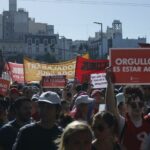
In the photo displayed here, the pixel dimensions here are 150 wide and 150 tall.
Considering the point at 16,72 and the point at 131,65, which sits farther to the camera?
the point at 16,72

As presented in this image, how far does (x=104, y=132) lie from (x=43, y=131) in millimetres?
658

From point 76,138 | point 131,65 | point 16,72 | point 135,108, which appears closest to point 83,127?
point 76,138

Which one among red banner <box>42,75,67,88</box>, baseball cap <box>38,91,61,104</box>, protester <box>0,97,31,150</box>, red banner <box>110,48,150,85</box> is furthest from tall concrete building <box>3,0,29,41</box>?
baseball cap <box>38,91,61,104</box>

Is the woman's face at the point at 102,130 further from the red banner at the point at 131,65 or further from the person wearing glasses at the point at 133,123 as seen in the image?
the red banner at the point at 131,65

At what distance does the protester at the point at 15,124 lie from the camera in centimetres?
594

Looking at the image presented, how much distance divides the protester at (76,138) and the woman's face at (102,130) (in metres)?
0.73

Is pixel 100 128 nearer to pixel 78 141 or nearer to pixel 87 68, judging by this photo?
pixel 78 141

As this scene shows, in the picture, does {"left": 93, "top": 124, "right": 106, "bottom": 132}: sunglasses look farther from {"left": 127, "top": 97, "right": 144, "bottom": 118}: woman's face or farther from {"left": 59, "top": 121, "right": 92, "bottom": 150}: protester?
{"left": 127, "top": 97, "right": 144, "bottom": 118}: woman's face

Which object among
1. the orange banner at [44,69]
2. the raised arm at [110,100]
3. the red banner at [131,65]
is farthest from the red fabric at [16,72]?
the raised arm at [110,100]

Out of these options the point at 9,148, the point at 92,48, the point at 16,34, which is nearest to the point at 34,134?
the point at 9,148

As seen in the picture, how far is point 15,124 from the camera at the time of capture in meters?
6.26

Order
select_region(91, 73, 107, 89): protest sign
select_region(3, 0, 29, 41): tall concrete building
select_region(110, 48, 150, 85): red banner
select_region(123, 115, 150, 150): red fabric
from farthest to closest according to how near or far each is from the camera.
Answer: select_region(3, 0, 29, 41): tall concrete building < select_region(91, 73, 107, 89): protest sign < select_region(110, 48, 150, 85): red banner < select_region(123, 115, 150, 150): red fabric

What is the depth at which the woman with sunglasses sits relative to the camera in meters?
4.82

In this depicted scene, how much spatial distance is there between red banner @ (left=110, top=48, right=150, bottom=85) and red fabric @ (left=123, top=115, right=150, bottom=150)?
125 inches
